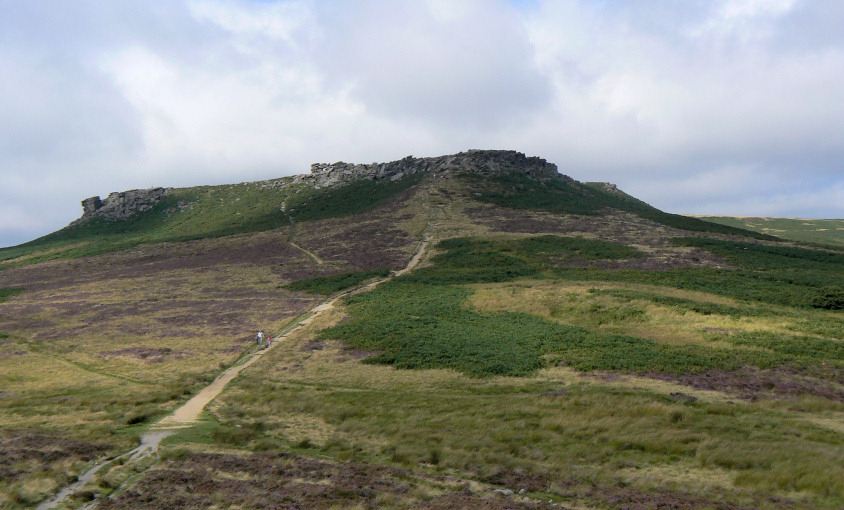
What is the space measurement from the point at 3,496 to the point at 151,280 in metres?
65.5

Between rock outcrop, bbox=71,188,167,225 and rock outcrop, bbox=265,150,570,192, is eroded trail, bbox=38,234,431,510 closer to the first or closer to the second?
rock outcrop, bbox=265,150,570,192

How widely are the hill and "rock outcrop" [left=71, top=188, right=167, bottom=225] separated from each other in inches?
2291

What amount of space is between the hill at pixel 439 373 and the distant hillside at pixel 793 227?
248 ft

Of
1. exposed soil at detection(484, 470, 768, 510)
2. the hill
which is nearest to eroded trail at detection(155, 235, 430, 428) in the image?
the hill

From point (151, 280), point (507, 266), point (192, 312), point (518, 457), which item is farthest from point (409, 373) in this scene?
point (151, 280)

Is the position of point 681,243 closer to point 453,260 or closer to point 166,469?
point 453,260

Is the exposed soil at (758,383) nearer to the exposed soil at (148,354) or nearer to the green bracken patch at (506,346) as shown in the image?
the green bracken patch at (506,346)

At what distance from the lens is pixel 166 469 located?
1761cm

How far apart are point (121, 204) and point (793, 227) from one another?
233026mm

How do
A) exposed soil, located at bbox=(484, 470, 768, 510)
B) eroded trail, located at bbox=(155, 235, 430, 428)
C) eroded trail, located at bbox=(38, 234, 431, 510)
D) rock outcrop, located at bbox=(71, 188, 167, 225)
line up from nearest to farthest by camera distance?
exposed soil, located at bbox=(484, 470, 768, 510), eroded trail, located at bbox=(38, 234, 431, 510), eroded trail, located at bbox=(155, 235, 430, 428), rock outcrop, located at bbox=(71, 188, 167, 225)

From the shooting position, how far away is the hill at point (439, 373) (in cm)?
1597

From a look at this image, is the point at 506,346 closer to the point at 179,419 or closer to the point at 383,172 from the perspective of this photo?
the point at 179,419

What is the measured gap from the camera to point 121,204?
147375 mm

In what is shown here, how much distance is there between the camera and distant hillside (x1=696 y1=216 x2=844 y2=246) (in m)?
138
